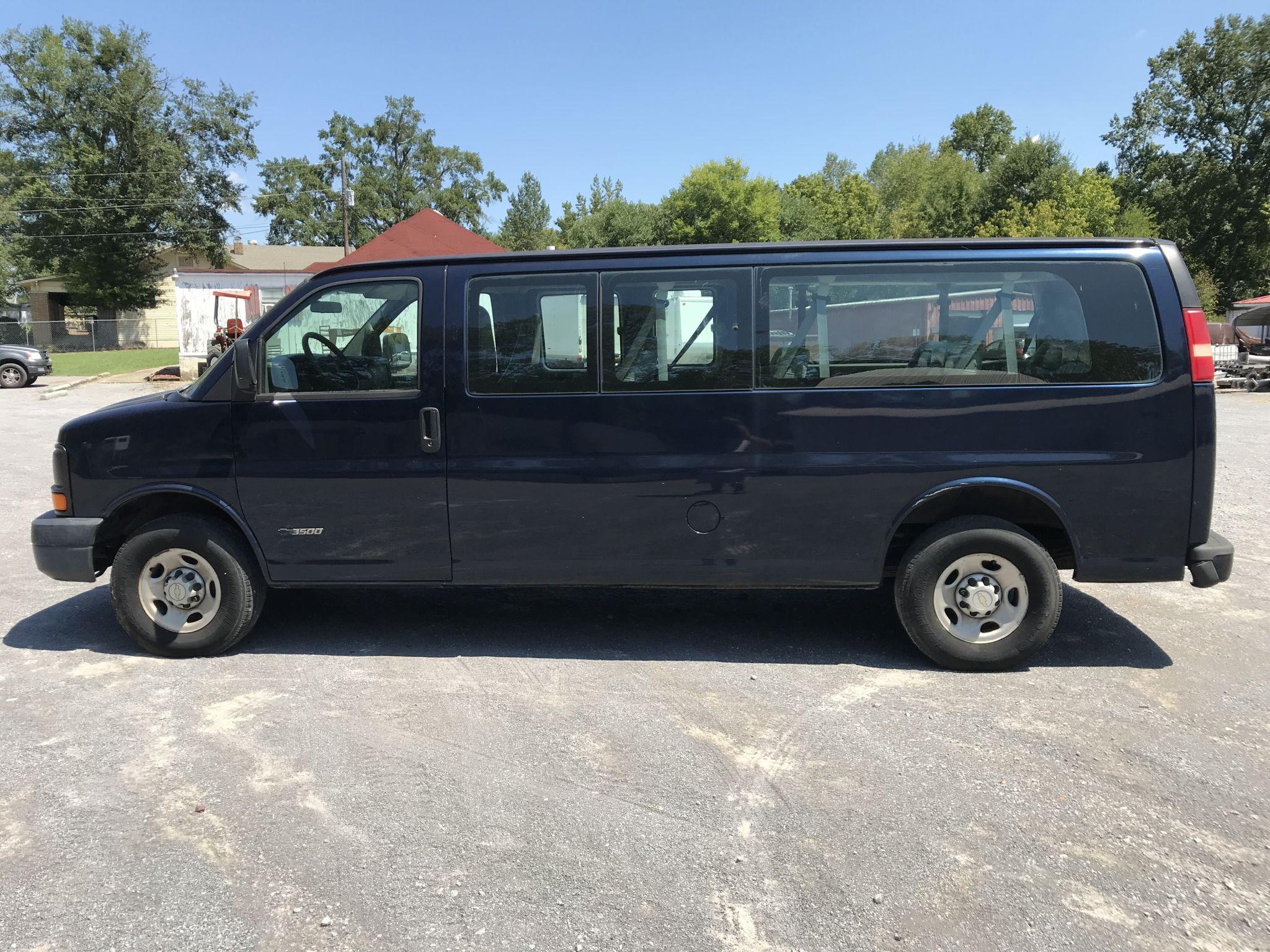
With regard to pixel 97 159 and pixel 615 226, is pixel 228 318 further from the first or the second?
pixel 615 226

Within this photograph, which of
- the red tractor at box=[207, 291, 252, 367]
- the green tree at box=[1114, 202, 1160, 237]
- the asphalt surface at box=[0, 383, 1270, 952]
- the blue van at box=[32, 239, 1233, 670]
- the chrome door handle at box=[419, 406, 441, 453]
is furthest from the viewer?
the green tree at box=[1114, 202, 1160, 237]

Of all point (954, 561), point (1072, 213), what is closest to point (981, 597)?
point (954, 561)

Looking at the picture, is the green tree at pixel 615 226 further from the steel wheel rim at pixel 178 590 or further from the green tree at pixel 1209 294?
the steel wheel rim at pixel 178 590

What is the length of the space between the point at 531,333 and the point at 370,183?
74.1 meters

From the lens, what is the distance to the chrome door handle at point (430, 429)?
16.0 ft

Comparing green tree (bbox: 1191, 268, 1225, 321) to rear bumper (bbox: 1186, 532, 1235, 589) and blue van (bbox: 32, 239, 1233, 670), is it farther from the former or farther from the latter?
blue van (bbox: 32, 239, 1233, 670)

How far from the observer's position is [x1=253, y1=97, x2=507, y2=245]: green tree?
240 ft

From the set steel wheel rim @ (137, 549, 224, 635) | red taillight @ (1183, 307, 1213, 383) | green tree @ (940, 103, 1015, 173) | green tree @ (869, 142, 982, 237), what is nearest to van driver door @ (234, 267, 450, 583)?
steel wheel rim @ (137, 549, 224, 635)

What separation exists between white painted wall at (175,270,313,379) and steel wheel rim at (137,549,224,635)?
2641cm

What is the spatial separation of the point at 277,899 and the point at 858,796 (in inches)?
81.9

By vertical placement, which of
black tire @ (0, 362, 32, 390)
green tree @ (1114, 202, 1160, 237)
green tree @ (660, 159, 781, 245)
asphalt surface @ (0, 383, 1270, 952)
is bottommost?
asphalt surface @ (0, 383, 1270, 952)

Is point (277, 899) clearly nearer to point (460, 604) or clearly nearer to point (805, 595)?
point (460, 604)

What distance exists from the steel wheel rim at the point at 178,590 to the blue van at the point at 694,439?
0.6 inches

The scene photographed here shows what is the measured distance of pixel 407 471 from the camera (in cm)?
490
